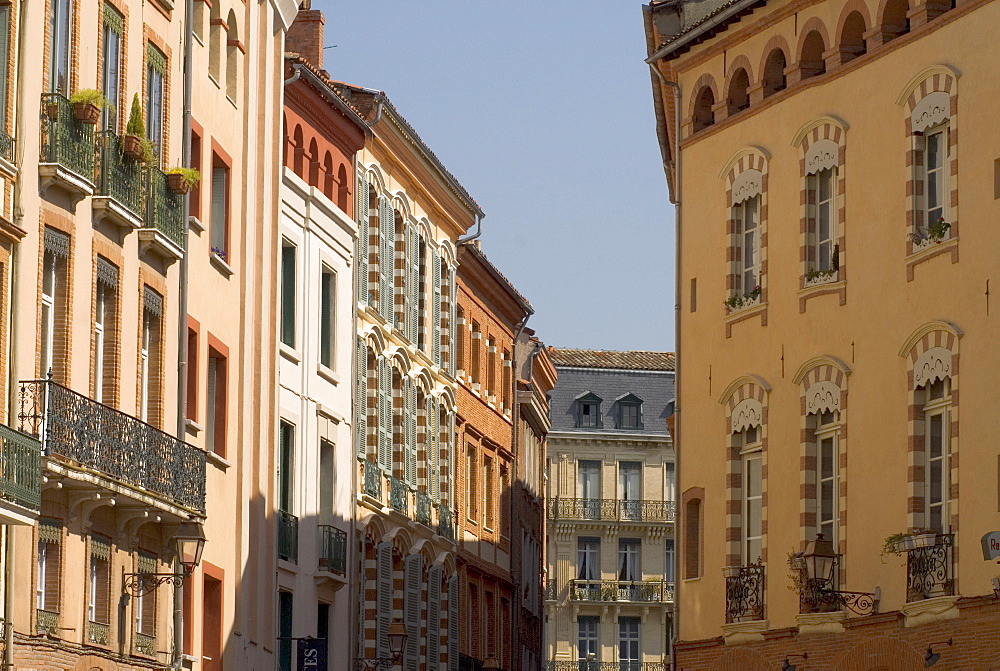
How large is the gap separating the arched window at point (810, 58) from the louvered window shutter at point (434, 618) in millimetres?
20011

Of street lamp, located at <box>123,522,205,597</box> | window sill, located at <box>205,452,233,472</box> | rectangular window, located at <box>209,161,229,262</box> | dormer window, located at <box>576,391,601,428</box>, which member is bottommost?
street lamp, located at <box>123,522,205,597</box>

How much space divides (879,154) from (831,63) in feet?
7.14

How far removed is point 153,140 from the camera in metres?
31.9

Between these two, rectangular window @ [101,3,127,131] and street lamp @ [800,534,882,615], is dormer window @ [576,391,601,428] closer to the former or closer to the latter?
street lamp @ [800,534,882,615]

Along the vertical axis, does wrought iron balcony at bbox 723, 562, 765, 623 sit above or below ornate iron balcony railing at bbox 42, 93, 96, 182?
below

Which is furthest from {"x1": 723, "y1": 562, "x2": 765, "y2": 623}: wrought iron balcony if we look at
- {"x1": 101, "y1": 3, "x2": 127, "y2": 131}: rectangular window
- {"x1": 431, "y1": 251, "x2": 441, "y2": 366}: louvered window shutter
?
{"x1": 431, "y1": 251, "x2": 441, "y2": 366}: louvered window shutter

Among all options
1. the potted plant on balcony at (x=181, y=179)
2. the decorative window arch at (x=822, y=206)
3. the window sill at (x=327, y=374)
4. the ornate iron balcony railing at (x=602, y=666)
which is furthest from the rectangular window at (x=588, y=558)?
the potted plant on balcony at (x=181, y=179)

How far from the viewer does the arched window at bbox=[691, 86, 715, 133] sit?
39.0 m

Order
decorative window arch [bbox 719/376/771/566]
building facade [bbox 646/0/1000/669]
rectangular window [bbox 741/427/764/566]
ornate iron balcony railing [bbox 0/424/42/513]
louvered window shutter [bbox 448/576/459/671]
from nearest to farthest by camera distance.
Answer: ornate iron balcony railing [bbox 0/424/42/513] → building facade [bbox 646/0/1000/669] → decorative window arch [bbox 719/376/771/566] → rectangular window [bbox 741/427/764/566] → louvered window shutter [bbox 448/576/459/671]

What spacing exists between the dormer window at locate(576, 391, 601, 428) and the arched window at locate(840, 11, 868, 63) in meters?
62.0

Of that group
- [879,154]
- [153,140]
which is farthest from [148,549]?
[879,154]

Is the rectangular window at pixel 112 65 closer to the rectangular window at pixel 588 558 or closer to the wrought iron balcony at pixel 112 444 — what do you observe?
the wrought iron balcony at pixel 112 444

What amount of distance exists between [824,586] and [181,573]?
940cm

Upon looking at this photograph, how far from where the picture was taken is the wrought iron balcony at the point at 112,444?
2594 centimetres
